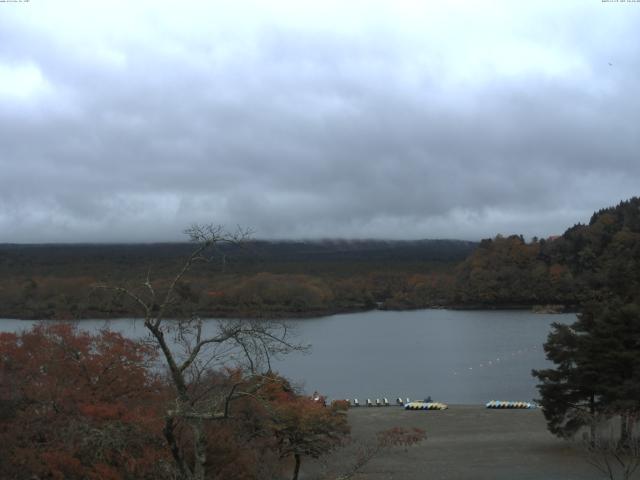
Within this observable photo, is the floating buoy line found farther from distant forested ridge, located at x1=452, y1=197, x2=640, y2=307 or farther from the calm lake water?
distant forested ridge, located at x1=452, y1=197, x2=640, y2=307

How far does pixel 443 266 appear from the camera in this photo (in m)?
155

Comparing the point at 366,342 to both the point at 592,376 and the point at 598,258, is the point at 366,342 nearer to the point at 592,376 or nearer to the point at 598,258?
the point at 592,376

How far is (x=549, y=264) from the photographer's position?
118m

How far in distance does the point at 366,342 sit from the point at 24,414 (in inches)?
2172

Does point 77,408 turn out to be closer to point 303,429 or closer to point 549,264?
point 303,429

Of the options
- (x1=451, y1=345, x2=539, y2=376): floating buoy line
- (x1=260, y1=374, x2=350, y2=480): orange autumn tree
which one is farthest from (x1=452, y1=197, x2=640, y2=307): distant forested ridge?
(x1=260, y1=374, x2=350, y2=480): orange autumn tree

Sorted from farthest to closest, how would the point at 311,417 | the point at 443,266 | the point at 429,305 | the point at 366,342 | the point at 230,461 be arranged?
the point at 443,266, the point at 429,305, the point at 366,342, the point at 311,417, the point at 230,461

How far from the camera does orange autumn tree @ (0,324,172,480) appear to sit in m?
10.9

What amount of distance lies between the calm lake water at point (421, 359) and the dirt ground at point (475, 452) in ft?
14.8

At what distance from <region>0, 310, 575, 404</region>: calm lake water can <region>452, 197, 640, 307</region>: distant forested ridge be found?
65.3 feet

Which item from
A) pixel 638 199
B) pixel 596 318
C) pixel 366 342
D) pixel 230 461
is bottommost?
pixel 366 342

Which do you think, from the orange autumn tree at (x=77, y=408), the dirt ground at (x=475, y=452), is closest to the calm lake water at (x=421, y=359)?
the dirt ground at (x=475, y=452)

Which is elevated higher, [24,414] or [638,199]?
[638,199]

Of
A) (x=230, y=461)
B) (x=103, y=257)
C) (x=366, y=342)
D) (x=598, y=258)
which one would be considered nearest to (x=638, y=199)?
(x=598, y=258)
